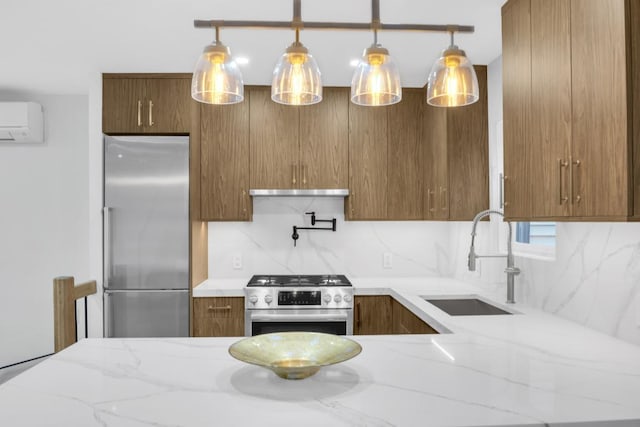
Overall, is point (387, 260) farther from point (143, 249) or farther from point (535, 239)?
point (143, 249)

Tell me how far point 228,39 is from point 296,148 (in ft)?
3.47

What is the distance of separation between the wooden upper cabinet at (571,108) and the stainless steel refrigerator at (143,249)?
2217mm

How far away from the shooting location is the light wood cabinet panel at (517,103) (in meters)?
1.89

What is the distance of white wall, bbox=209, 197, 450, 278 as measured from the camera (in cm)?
377

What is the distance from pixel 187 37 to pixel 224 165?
106cm

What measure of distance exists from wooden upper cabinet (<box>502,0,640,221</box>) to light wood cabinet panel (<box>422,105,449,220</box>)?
1041 millimetres

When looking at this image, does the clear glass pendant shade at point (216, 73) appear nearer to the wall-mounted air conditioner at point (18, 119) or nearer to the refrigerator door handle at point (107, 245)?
the refrigerator door handle at point (107, 245)

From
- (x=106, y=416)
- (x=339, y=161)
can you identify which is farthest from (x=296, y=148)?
(x=106, y=416)

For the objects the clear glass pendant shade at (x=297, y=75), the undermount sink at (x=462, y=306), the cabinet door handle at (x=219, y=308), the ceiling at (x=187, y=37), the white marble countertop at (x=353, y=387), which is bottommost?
the cabinet door handle at (x=219, y=308)

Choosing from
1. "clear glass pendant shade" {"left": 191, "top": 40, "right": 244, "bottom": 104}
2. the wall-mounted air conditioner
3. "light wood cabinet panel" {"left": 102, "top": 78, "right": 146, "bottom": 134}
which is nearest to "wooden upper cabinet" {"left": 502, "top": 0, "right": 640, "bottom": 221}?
"clear glass pendant shade" {"left": 191, "top": 40, "right": 244, "bottom": 104}

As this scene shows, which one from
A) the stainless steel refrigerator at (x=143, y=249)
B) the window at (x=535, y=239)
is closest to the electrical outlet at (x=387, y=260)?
the window at (x=535, y=239)

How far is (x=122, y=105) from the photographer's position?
3.23 metres

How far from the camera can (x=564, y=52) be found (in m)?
1.63

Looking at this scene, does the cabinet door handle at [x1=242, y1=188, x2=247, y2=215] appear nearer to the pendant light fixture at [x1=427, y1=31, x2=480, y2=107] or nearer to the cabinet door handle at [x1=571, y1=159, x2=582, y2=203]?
the pendant light fixture at [x1=427, y1=31, x2=480, y2=107]
